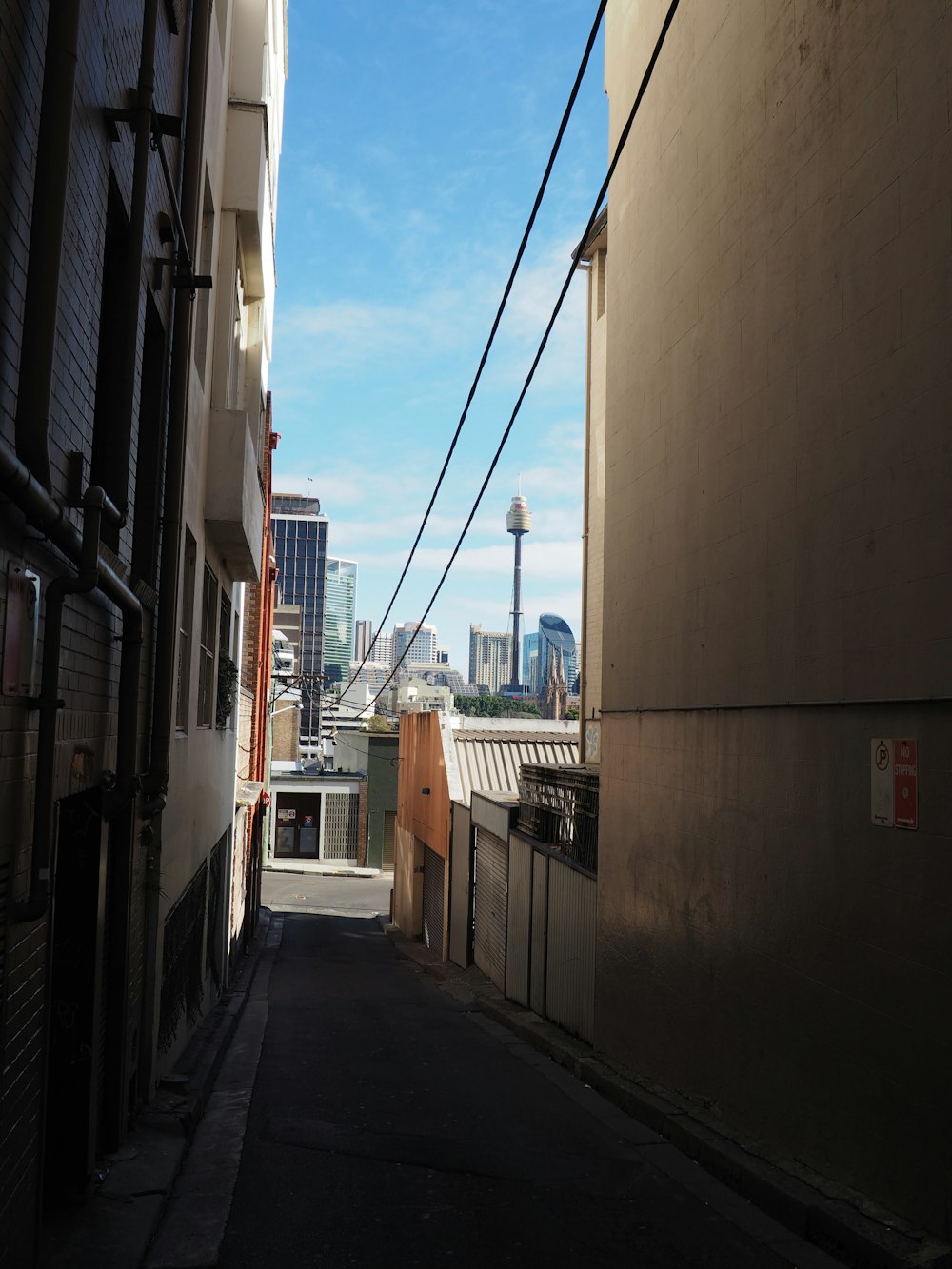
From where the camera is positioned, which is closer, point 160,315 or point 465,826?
point 160,315

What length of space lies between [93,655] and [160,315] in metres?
2.83

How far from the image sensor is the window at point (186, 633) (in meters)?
9.33

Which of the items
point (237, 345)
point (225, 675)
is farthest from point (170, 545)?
point (237, 345)

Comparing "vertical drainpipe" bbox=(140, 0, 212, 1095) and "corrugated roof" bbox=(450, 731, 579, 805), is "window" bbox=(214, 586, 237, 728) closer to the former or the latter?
"vertical drainpipe" bbox=(140, 0, 212, 1095)

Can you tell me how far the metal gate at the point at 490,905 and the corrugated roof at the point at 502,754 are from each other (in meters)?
3.64

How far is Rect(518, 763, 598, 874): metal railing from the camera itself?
11891 millimetres

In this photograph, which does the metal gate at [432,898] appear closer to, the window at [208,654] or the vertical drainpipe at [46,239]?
the window at [208,654]

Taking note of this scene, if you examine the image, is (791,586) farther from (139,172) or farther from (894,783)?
(139,172)

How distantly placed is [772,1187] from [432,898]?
18978 millimetres

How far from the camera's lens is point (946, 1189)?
4773 mm

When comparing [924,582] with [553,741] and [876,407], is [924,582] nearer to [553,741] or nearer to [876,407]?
[876,407]

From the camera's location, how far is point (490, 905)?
17.7 meters

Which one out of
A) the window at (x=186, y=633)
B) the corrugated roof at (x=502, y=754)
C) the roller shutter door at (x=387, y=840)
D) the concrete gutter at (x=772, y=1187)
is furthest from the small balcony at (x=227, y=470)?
the roller shutter door at (x=387, y=840)

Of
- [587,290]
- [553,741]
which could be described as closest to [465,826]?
[553,741]
